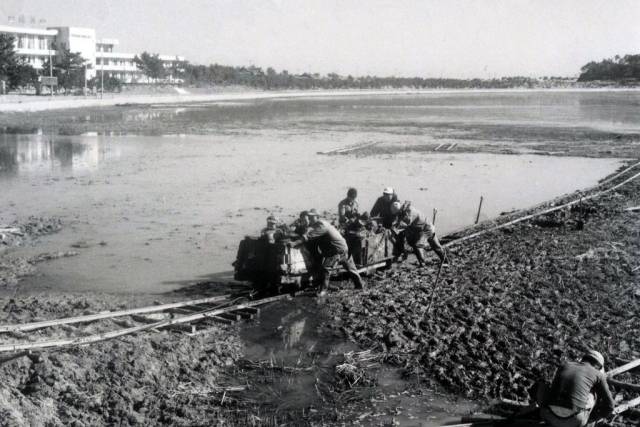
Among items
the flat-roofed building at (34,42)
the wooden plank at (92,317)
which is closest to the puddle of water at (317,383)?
the wooden plank at (92,317)

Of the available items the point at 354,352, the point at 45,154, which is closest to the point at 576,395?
the point at 354,352

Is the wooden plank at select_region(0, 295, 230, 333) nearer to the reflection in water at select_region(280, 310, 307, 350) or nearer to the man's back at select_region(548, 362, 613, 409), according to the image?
the reflection in water at select_region(280, 310, 307, 350)

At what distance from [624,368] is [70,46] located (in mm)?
113637

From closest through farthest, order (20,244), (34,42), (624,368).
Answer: (624,368), (20,244), (34,42)

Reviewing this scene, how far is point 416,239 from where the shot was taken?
1448cm

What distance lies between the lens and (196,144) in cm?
4081

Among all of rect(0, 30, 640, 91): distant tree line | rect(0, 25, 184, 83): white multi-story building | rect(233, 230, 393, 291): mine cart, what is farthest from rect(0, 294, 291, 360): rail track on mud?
rect(0, 25, 184, 83): white multi-story building

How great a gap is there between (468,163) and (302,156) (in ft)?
28.6

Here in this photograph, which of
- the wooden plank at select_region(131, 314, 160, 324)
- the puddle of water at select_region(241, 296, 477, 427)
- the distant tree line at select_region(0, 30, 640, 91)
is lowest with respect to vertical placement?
the puddle of water at select_region(241, 296, 477, 427)

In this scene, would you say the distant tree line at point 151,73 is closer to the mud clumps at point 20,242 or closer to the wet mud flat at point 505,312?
the mud clumps at point 20,242

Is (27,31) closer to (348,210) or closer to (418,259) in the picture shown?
(348,210)

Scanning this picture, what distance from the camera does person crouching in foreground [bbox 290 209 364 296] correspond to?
12.3 m

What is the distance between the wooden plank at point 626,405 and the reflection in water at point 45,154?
25428 mm

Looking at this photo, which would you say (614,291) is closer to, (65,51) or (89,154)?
(89,154)
